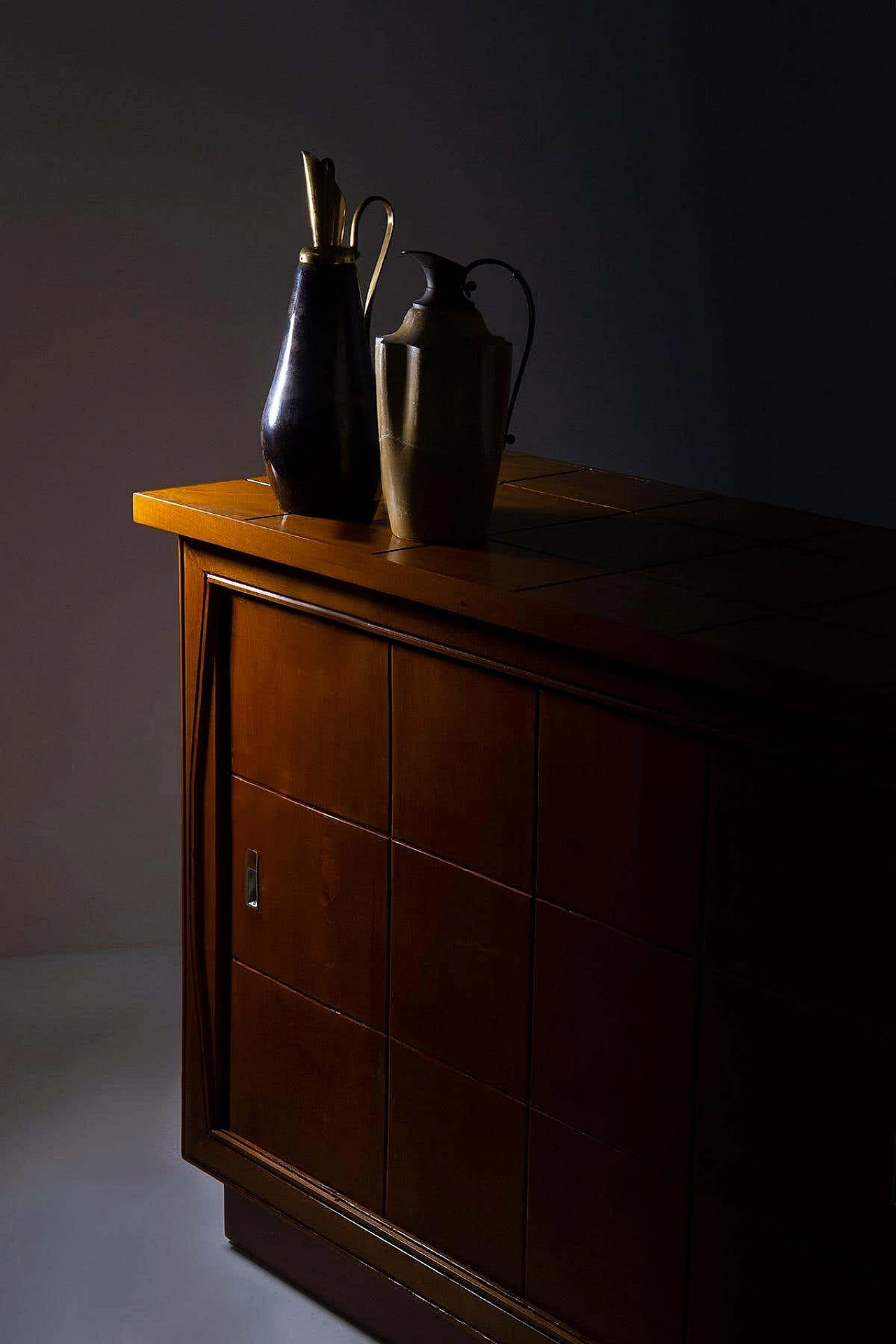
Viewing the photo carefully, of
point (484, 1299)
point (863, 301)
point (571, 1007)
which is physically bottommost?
point (484, 1299)

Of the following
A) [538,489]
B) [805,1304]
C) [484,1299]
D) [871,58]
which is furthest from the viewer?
[871,58]

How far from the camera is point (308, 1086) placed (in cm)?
225

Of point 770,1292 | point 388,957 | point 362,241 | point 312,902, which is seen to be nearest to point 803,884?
point 770,1292

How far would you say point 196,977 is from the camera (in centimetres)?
235

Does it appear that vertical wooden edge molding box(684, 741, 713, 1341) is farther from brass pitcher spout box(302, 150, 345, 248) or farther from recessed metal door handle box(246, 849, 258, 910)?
brass pitcher spout box(302, 150, 345, 248)

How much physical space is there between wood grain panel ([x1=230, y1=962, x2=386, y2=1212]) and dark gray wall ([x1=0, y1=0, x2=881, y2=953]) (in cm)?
116

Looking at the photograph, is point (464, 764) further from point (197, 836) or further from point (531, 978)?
point (197, 836)

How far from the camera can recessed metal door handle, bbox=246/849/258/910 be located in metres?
2.27

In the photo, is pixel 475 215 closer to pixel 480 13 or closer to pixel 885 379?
pixel 480 13

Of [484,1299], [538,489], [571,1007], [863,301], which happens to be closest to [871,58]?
[863,301]

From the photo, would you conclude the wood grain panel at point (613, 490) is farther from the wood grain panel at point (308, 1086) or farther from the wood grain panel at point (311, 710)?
the wood grain panel at point (308, 1086)

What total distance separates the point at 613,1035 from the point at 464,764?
341mm

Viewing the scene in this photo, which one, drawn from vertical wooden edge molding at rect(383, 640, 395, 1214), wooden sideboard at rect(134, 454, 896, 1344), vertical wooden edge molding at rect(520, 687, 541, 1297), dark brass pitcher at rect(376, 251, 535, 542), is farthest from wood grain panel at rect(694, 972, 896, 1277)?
dark brass pitcher at rect(376, 251, 535, 542)

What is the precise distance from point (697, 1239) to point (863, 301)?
201cm
